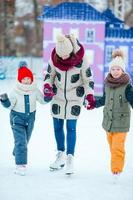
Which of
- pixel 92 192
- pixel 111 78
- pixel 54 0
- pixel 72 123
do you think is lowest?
pixel 92 192

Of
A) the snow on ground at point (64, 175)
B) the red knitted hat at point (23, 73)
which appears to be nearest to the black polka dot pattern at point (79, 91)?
the red knitted hat at point (23, 73)

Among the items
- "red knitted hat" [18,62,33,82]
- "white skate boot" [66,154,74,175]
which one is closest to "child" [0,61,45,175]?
"red knitted hat" [18,62,33,82]

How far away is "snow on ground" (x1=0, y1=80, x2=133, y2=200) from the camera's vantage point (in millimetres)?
5055

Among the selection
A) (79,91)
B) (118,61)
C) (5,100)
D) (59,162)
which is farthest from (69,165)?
(118,61)

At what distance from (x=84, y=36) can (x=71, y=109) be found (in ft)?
28.9

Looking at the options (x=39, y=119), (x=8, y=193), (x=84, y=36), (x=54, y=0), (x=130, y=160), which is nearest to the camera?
(x=8, y=193)

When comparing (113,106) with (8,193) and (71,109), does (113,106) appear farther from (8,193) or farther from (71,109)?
(8,193)

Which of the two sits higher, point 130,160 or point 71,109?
point 71,109

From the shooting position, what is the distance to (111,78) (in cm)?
552

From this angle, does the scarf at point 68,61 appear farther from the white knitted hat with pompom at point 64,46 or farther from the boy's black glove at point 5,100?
the boy's black glove at point 5,100

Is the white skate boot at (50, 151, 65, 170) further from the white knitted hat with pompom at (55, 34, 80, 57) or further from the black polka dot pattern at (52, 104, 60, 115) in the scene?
the white knitted hat with pompom at (55, 34, 80, 57)

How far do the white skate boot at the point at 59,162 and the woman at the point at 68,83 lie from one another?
120 millimetres

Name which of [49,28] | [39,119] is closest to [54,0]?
[49,28]

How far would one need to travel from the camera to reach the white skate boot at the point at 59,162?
590cm
